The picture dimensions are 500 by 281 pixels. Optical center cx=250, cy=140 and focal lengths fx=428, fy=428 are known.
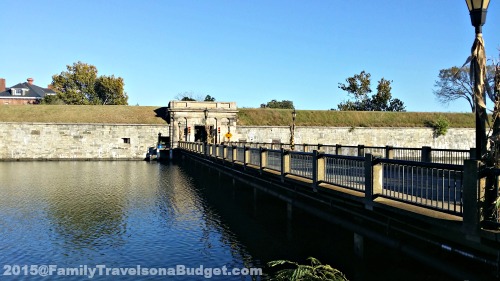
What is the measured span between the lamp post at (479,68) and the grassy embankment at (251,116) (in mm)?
49451

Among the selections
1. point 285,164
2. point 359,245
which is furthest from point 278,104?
point 359,245

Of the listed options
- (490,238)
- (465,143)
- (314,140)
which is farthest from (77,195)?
(465,143)

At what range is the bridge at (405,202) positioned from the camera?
6.23 m

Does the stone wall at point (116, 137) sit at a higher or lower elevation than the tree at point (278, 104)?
→ lower

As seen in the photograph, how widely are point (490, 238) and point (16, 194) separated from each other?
Answer: 21741mm

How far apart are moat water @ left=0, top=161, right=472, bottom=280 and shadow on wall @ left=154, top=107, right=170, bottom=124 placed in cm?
3287

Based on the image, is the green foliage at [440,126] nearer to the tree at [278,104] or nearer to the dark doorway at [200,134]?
the dark doorway at [200,134]

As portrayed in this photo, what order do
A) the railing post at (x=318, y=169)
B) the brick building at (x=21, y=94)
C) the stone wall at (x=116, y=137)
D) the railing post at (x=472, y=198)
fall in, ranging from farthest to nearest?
the brick building at (x=21, y=94) → the stone wall at (x=116, y=137) → the railing post at (x=318, y=169) → the railing post at (x=472, y=198)

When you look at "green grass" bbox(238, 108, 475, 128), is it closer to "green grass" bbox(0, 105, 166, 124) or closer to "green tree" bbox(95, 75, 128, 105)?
"green grass" bbox(0, 105, 166, 124)

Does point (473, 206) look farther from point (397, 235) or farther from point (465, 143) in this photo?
point (465, 143)

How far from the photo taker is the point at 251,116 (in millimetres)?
58094

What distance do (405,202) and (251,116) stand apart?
166ft

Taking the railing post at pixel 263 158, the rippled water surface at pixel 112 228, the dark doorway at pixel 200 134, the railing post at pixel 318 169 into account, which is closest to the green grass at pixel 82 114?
the dark doorway at pixel 200 134

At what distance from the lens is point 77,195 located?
2142 centimetres
